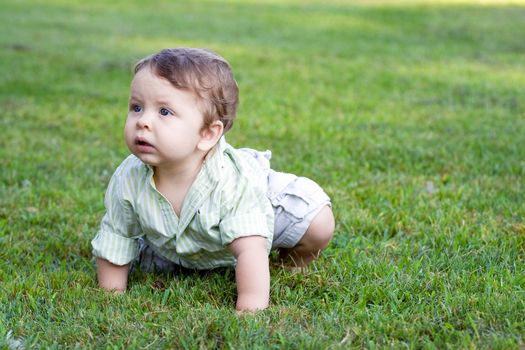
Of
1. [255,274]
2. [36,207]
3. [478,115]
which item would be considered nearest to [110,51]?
[478,115]

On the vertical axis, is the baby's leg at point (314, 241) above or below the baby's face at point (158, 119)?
below

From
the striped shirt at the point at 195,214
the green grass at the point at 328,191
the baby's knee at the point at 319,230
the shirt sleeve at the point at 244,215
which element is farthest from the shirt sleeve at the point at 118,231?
the baby's knee at the point at 319,230

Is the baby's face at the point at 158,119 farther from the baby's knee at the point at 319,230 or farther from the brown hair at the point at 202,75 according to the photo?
the baby's knee at the point at 319,230

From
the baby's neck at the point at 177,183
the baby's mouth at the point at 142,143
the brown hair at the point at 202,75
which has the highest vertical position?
the brown hair at the point at 202,75

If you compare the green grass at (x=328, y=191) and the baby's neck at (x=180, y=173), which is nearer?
the green grass at (x=328, y=191)

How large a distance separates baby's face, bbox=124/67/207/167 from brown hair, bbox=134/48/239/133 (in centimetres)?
3

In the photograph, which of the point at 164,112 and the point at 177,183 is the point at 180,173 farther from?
the point at 164,112

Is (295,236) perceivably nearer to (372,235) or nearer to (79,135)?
(372,235)

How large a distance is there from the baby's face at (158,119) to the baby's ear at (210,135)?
0.07 m

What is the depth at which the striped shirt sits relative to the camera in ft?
9.67

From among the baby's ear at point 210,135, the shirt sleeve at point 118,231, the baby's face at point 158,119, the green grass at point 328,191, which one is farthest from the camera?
the shirt sleeve at point 118,231

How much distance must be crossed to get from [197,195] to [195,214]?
0.24ft

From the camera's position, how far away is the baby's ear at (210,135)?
294cm

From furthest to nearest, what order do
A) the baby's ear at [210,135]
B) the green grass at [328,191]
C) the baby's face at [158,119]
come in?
1. the baby's ear at [210,135]
2. the baby's face at [158,119]
3. the green grass at [328,191]
